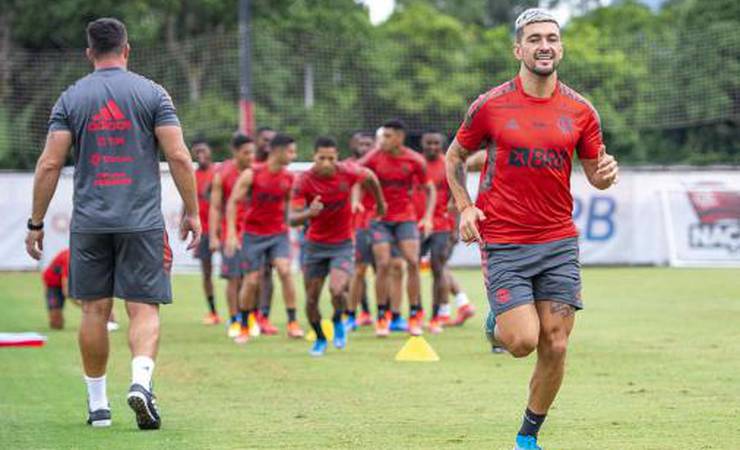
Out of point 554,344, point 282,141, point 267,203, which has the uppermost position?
point 282,141

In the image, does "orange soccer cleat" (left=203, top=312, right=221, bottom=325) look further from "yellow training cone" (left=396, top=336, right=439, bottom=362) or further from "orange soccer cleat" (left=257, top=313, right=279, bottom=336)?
"yellow training cone" (left=396, top=336, right=439, bottom=362)

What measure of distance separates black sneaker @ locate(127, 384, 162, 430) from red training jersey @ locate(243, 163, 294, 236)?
7.71 metres

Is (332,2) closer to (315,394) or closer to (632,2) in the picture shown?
(632,2)

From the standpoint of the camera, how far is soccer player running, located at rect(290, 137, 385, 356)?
1528cm

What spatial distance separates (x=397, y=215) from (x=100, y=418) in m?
8.20

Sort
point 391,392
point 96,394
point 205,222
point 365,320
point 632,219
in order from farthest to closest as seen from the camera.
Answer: point 632,219 < point 205,222 < point 365,320 < point 391,392 < point 96,394

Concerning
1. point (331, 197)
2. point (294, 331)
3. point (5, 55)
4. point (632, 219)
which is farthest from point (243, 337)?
point (5, 55)

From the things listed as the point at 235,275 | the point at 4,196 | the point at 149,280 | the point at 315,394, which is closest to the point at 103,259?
the point at 149,280

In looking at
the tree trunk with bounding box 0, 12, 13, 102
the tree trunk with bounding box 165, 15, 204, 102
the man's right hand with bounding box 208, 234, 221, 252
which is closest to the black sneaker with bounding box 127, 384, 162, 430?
the man's right hand with bounding box 208, 234, 221, 252

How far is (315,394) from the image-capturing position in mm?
11672

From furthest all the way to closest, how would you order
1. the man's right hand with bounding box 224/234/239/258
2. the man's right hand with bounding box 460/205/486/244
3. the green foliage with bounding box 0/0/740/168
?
the green foliage with bounding box 0/0/740/168 < the man's right hand with bounding box 224/234/239/258 < the man's right hand with bounding box 460/205/486/244

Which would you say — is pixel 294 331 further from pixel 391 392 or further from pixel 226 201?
pixel 391 392

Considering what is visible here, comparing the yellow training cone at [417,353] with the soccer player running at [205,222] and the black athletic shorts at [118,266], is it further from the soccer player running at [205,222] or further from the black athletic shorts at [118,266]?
the soccer player running at [205,222]

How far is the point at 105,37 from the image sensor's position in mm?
9555
